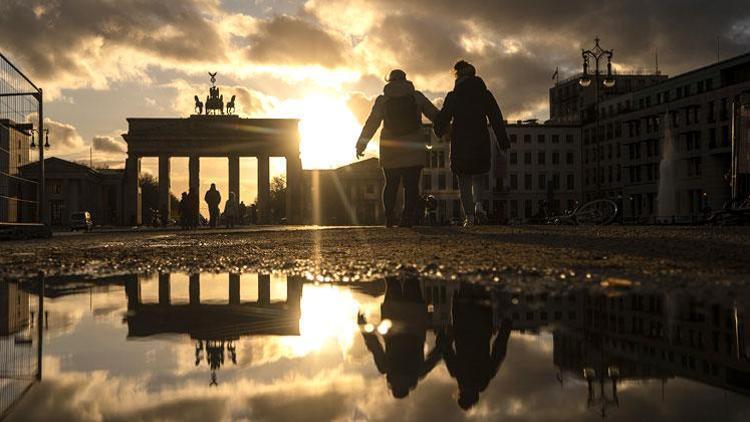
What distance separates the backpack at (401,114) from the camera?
1404 centimetres

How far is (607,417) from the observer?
1.38 metres

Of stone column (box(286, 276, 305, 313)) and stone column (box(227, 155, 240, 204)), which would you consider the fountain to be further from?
stone column (box(286, 276, 305, 313))

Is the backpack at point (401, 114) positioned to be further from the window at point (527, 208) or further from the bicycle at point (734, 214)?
the window at point (527, 208)

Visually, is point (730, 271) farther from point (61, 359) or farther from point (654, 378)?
point (61, 359)

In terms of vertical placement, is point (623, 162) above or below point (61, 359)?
above

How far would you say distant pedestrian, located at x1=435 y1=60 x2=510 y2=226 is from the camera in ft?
45.1

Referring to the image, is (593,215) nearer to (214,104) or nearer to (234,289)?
(234,289)

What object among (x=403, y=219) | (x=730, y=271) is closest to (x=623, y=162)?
(x=403, y=219)

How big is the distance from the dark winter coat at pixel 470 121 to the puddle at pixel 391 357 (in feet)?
34.4

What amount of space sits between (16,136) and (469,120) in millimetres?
8676

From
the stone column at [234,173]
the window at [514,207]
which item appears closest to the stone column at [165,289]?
the stone column at [234,173]

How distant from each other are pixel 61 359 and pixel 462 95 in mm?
12228

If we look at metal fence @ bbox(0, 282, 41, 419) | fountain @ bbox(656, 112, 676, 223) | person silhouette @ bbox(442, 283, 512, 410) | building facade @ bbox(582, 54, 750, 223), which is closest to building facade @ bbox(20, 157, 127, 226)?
building facade @ bbox(582, 54, 750, 223)

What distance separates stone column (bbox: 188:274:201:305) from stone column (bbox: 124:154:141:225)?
257 ft
